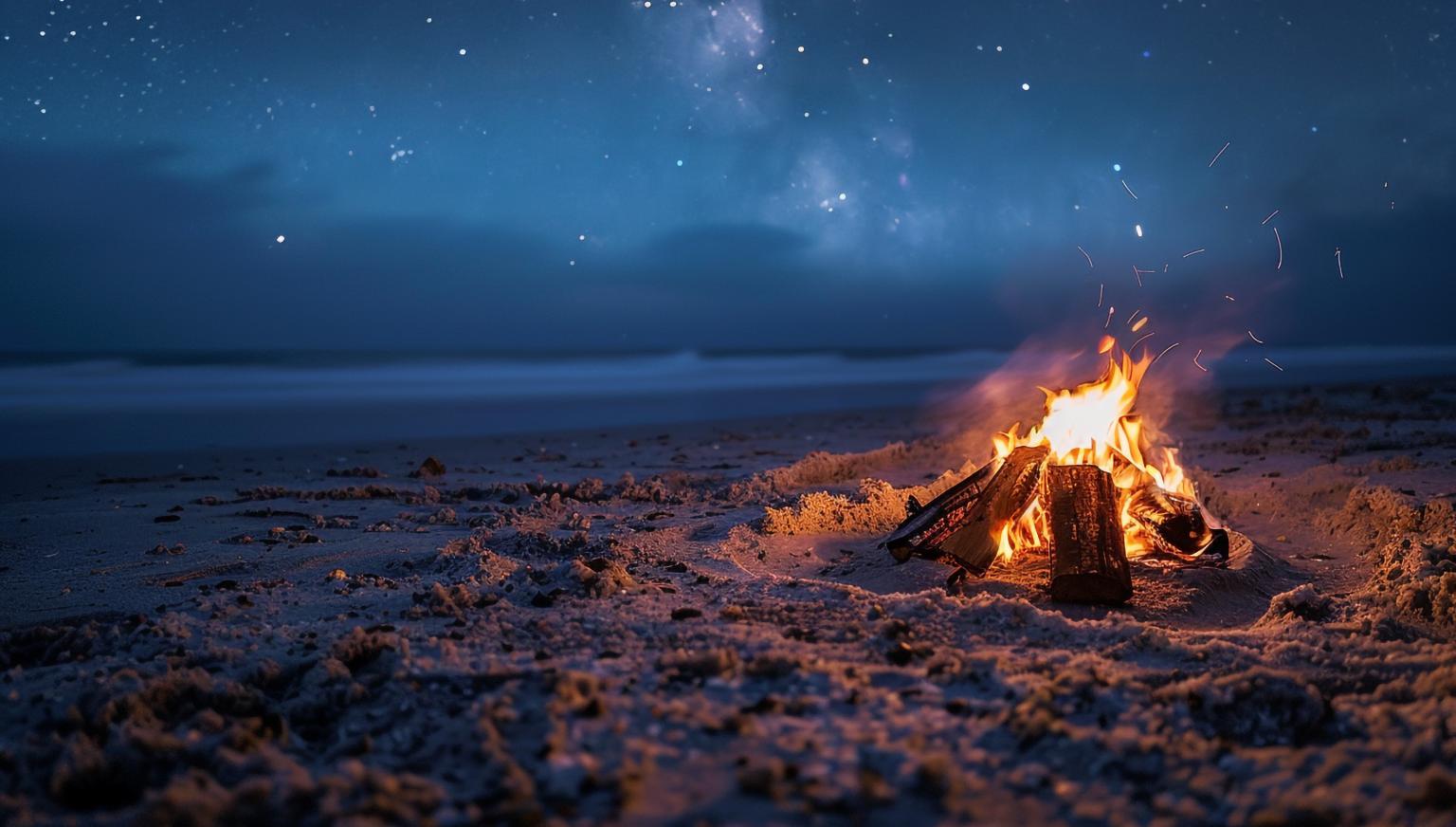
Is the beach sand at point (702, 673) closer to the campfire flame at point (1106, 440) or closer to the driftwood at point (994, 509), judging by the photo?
the driftwood at point (994, 509)

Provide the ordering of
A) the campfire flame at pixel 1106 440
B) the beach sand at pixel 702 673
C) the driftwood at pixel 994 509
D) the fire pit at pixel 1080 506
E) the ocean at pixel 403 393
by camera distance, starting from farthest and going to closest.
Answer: the ocean at pixel 403 393 → the campfire flame at pixel 1106 440 → the driftwood at pixel 994 509 → the fire pit at pixel 1080 506 → the beach sand at pixel 702 673

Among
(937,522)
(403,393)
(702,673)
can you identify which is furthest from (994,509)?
(403,393)

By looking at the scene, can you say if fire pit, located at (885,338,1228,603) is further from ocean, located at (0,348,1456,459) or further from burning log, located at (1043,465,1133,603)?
ocean, located at (0,348,1456,459)

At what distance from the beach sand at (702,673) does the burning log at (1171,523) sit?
8.4 inches

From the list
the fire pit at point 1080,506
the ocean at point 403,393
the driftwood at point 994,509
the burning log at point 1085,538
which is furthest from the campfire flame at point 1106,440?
the ocean at point 403,393

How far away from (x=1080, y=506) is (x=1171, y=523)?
31.2 inches

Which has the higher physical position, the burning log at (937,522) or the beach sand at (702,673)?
the burning log at (937,522)

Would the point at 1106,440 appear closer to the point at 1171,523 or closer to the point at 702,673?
the point at 1171,523

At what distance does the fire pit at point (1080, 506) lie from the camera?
4.13 metres

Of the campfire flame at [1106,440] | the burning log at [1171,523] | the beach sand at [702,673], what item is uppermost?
the campfire flame at [1106,440]

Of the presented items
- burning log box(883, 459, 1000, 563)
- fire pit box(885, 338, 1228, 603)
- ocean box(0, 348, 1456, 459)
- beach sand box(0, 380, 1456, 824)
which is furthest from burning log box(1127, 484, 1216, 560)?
ocean box(0, 348, 1456, 459)

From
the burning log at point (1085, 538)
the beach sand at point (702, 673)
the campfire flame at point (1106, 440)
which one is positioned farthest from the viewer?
Answer: the campfire flame at point (1106, 440)

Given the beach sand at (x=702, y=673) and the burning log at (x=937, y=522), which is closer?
the beach sand at (x=702, y=673)

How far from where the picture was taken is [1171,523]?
4.67 metres
